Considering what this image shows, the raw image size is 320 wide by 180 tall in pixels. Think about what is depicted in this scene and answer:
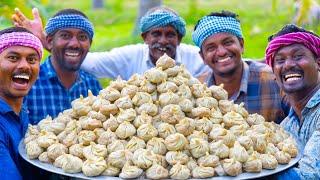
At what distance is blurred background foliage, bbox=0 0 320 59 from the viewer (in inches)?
324

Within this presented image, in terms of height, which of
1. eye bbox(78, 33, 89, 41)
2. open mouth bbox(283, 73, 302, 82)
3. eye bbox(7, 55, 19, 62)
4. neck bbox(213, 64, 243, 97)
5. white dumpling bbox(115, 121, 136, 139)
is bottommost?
white dumpling bbox(115, 121, 136, 139)

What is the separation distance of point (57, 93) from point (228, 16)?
1407mm

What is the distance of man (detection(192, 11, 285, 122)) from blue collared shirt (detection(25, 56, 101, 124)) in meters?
1.02

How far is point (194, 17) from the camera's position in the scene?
48.5 ft

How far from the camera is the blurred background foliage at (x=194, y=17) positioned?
27.0ft

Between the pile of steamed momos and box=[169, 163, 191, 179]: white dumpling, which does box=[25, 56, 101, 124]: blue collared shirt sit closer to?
the pile of steamed momos

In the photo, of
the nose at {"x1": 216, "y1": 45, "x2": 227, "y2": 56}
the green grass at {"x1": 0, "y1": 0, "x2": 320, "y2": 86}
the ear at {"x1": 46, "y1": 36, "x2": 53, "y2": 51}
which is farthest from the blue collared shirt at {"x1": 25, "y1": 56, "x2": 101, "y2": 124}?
the green grass at {"x1": 0, "y1": 0, "x2": 320, "y2": 86}

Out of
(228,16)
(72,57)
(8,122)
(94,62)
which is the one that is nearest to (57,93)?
(72,57)

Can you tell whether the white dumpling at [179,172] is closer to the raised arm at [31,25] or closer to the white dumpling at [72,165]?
the white dumpling at [72,165]

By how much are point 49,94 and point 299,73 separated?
190 cm

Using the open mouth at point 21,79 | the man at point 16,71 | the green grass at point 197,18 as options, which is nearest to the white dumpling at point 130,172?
the man at point 16,71

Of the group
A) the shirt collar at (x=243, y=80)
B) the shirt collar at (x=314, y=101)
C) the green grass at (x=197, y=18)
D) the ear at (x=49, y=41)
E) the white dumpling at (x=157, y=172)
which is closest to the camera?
the white dumpling at (x=157, y=172)

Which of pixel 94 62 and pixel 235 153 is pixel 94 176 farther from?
pixel 94 62

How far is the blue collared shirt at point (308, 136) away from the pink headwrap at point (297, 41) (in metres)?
0.29
